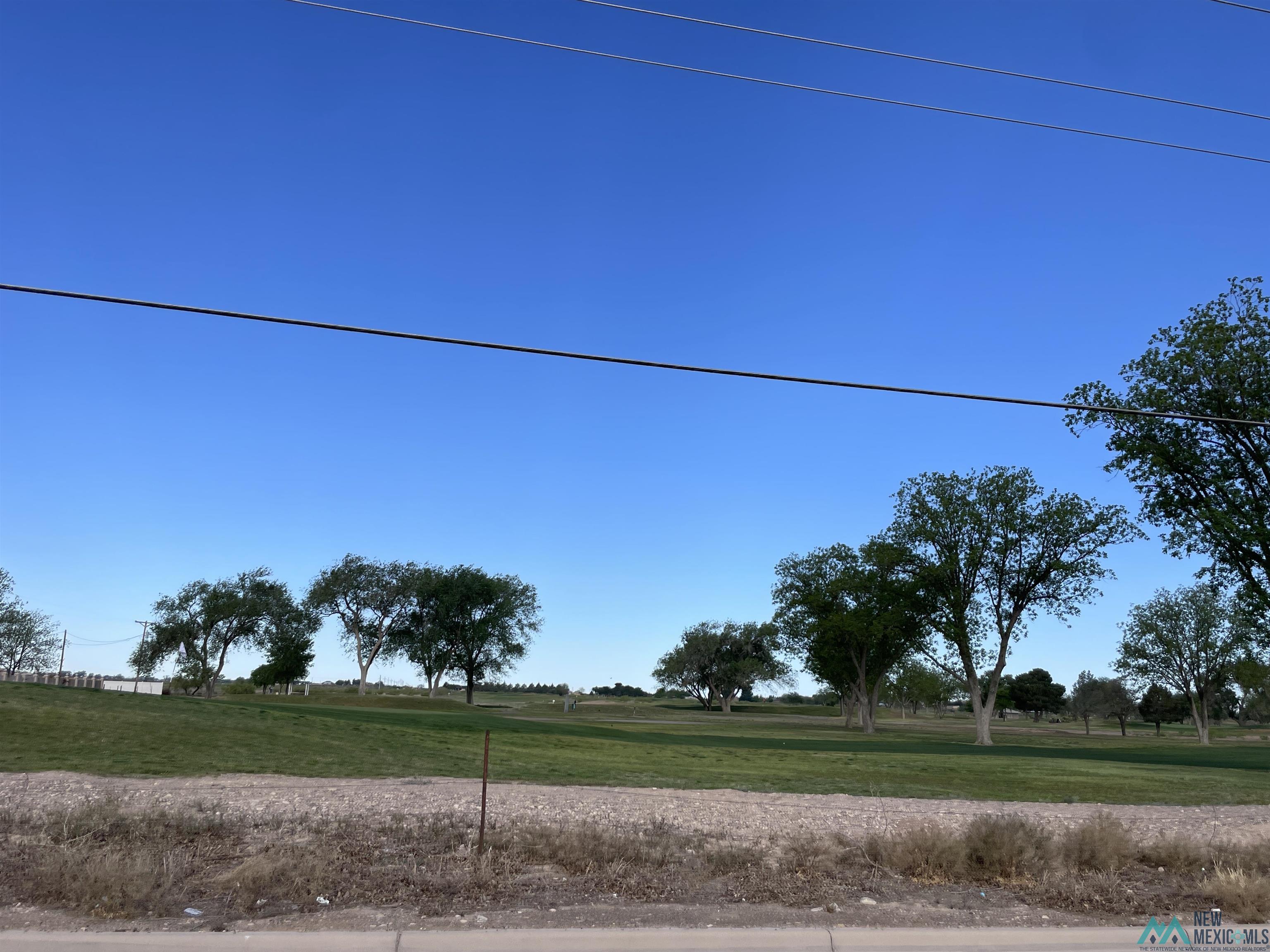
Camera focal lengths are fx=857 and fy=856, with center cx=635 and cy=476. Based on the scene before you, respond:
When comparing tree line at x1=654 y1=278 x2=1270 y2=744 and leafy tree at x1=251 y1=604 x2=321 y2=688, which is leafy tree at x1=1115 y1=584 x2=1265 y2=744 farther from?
leafy tree at x1=251 y1=604 x2=321 y2=688

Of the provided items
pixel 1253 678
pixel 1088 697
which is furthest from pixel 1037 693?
pixel 1253 678

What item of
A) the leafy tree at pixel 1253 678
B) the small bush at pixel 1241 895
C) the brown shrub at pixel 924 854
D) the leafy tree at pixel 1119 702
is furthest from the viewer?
the leafy tree at pixel 1119 702

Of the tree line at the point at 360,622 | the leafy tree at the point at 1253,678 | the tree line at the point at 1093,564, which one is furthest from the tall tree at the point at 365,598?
the leafy tree at the point at 1253,678

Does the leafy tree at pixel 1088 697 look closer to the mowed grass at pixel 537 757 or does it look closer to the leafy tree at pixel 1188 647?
the leafy tree at pixel 1188 647

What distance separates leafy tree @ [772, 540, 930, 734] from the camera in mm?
57000

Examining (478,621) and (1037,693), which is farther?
(1037,693)

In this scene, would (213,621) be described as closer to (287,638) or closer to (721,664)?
(287,638)

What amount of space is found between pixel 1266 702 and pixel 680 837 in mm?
129857

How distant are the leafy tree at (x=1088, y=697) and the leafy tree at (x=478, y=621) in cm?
6274

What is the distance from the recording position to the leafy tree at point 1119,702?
98312 mm

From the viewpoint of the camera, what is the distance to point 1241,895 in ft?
27.8

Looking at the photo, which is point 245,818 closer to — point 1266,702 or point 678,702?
point 1266,702

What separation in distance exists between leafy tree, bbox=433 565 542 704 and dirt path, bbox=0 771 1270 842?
6467 centimetres

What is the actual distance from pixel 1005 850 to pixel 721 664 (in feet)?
391
